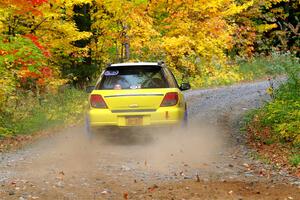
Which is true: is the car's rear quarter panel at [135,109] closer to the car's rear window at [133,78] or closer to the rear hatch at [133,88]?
the rear hatch at [133,88]

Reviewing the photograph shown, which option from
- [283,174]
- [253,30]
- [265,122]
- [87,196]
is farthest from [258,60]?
[87,196]

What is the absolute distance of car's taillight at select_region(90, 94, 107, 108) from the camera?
36.3 feet

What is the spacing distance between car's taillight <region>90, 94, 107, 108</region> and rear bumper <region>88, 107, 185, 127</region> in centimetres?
11

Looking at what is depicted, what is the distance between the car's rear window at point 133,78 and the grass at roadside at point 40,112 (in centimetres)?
380

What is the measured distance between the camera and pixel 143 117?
10.9 m

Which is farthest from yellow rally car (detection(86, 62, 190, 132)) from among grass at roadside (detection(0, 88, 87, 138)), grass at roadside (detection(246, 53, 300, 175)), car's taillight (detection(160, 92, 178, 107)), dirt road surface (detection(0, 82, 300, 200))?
grass at roadside (detection(0, 88, 87, 138))

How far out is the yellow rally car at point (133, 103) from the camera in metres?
10.9

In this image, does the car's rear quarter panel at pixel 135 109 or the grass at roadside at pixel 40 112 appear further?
the grass at roadside at pixel 40 112

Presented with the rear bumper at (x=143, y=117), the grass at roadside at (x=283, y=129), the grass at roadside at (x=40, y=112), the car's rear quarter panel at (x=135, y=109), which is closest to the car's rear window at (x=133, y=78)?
the car's rear quarter panel at (x=135, y=109)

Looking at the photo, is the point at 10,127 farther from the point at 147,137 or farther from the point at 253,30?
the point at 253,30

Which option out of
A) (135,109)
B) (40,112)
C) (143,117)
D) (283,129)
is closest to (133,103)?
(135,109)

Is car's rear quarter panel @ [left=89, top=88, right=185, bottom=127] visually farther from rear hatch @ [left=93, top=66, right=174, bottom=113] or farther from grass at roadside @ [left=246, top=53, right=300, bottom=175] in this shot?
grass at roadside @ [left=246, top=53, right=300, bottom=175]

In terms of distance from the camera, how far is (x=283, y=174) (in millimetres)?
8438

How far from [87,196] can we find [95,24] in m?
15.1
